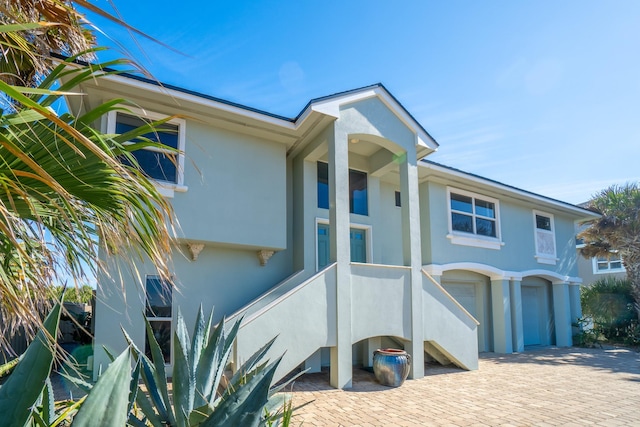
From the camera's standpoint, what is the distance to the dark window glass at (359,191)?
13.6 m

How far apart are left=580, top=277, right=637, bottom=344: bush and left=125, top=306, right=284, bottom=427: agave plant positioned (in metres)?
21.1

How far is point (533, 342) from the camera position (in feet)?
60.1

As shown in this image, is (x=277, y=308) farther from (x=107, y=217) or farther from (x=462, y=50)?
(x=462, y=50)

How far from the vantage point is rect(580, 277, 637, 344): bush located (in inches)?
752

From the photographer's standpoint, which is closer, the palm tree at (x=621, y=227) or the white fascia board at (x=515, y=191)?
the white fascia board at (x=515, y=191)

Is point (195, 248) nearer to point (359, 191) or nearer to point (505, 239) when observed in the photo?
point (359, 191)

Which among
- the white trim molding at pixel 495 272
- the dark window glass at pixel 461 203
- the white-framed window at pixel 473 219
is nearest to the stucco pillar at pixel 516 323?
the white trim molding at pixel 495 272

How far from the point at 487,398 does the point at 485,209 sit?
9.48 m

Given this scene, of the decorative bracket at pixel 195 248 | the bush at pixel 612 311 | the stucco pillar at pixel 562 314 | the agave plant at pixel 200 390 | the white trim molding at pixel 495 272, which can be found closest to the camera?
the agave plant at pixel 200 390

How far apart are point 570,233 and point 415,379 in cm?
1415

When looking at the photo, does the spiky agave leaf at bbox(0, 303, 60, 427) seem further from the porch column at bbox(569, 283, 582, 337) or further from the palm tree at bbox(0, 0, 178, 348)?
the porch column at bbox(569, 283, 582, 337)

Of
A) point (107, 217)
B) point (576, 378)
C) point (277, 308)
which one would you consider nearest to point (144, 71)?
point (107, 217)

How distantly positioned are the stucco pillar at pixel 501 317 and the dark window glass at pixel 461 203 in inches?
127

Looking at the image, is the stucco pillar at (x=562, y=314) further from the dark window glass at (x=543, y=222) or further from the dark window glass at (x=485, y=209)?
the dark window glass at (x=485, y=209)
